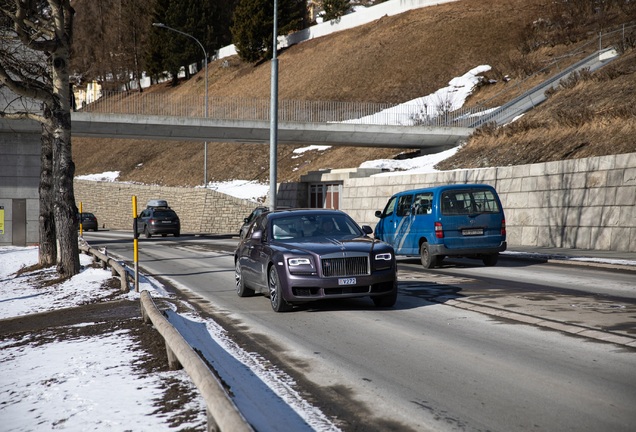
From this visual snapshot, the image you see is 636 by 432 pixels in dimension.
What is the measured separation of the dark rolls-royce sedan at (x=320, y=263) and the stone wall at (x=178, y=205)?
4077cm

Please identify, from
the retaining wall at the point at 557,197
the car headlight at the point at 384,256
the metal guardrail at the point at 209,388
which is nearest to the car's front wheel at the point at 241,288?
the car headlight at the point at 384,256

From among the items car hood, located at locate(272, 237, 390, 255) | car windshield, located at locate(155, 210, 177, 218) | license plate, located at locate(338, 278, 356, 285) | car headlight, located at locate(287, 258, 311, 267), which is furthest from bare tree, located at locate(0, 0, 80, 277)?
car windshield, located at locate(155, 210, 177, 218)

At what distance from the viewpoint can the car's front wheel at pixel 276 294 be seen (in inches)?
459

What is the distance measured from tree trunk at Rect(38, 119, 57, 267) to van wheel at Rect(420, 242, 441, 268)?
11503mm

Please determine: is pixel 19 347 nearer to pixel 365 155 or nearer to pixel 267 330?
pixel 267 330

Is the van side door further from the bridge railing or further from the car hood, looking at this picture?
the bridge railing

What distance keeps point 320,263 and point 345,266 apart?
0.37m

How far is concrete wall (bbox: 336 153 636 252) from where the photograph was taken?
22.4m

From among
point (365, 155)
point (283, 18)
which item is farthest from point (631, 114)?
point (283, 18)

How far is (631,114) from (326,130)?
68.5 ft

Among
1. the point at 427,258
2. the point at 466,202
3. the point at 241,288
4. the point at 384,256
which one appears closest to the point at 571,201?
the point at 466,202

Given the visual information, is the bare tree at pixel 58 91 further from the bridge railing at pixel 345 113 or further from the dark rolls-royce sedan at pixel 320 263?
the bridge railing at pixel 345 113

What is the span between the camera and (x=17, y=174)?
A: 112 feet

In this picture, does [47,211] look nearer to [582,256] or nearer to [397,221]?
[397,221]
